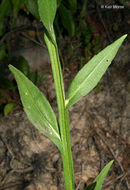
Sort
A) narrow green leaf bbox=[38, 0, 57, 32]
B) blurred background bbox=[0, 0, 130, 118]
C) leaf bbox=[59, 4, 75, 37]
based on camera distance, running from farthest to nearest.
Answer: blurred background bbox=[0, 0, 130, 118], leaf bbox=[59, 4, 75, 37], narrow green leaf bbox=[38, 0, 57, 32]

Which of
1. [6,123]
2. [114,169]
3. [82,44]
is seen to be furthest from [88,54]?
[114,169]

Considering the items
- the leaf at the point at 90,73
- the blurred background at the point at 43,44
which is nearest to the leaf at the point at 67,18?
the blurred background at the point at 43,44

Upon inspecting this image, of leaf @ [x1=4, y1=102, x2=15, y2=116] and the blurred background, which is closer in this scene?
leaf @ [x1=4, y1=102, x2=15, y2=116]

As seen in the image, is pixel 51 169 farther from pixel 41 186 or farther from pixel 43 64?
pixel 43 64

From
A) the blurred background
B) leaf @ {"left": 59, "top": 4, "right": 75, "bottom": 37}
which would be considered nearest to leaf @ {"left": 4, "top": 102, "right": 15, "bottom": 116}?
the blurred background

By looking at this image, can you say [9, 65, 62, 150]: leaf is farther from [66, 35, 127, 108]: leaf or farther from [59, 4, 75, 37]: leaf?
[59, 4, 75, 37]: leaf

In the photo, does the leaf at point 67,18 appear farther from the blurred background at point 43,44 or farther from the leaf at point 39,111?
the leaf at point 39,111

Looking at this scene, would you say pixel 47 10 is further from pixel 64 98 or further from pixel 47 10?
pixel 64 98

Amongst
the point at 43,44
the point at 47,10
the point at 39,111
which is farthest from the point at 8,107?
the point at 47,10
